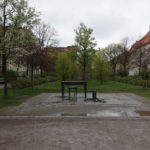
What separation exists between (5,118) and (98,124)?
337 cm

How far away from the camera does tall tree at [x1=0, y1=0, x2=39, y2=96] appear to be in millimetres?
10836

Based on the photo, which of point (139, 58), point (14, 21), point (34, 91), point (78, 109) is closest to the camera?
point (78, 109)

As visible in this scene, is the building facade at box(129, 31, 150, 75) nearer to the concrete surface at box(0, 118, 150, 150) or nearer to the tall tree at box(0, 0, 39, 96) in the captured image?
the tall tree at box(0, 0, 39, 96)

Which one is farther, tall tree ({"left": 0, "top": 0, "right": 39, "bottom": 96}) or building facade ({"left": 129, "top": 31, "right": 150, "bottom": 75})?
building facade ({"left": 129, "top": 31, "right": 150, "bottom": 75})

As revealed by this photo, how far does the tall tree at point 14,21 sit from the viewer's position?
1084 cm

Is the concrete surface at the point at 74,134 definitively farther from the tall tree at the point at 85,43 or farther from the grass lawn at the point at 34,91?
the tall tree at the point at 85,43

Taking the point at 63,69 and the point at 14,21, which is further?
the point at 63,69

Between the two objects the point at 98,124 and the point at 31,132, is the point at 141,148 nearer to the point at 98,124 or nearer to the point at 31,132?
the point at 98,124

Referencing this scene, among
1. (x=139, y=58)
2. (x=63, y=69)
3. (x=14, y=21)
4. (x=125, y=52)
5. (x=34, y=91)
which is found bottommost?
(x=34, y=91)

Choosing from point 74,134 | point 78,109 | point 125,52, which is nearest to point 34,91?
point 78,109

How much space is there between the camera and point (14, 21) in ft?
37.0

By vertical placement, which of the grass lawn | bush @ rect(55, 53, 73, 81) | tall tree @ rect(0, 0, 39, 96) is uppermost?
tall tree @ rect(0, 0, 39, 96)

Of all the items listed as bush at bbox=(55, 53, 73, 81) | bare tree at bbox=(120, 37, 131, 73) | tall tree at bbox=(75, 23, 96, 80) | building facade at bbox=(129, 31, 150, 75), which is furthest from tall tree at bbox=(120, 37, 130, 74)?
bush at bbox=(55, 53, 73, 81)

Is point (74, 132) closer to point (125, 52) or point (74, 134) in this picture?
point (74, 134)
